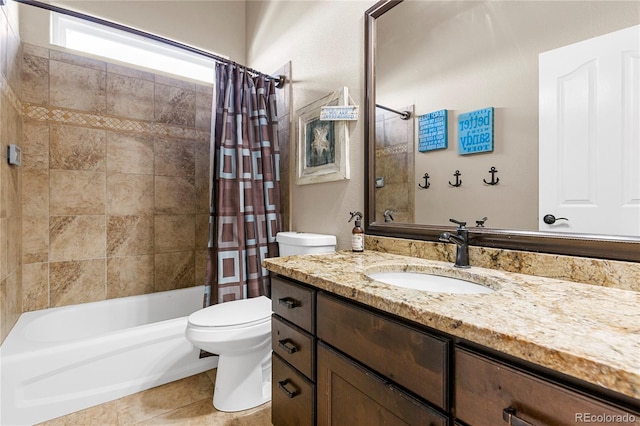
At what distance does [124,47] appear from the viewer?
2428 millimetres

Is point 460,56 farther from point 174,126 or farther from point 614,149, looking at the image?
point 174,126

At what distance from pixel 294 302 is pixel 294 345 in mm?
160

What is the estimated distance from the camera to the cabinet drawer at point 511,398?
465mm

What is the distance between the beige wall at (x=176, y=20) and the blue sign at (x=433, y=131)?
222cm

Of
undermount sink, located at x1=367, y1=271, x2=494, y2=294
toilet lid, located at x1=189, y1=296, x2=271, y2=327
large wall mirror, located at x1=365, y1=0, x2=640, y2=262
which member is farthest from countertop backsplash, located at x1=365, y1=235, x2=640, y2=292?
toilet lid, located at x1=189, y1=296, x2=271, y2=327

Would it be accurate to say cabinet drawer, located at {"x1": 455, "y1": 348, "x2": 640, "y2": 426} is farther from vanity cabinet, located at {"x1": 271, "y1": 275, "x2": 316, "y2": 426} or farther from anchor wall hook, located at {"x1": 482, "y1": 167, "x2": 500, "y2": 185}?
anchor wall hook, located at {"x1": 482, "y1": 167, "x2": 500, "y2": 185}

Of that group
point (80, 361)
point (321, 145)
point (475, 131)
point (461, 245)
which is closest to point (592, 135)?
point (475, 131)

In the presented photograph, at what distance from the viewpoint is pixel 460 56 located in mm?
1229

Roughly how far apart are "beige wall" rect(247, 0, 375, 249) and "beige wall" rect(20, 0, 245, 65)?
0.48m

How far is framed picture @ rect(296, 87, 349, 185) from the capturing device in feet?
5.65

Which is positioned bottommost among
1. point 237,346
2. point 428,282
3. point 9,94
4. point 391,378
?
point 237,346

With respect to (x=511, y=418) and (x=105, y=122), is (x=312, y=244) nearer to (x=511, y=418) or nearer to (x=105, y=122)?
(x=511, y=418)

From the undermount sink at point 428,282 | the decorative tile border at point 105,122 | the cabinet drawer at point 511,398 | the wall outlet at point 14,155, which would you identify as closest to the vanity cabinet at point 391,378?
the cabinet drawer at point 511,398

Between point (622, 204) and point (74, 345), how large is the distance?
232cm
